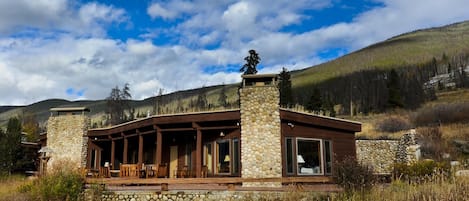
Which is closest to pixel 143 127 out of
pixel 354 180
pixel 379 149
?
pixel 354 180

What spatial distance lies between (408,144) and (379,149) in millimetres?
1599

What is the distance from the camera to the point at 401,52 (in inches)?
3967

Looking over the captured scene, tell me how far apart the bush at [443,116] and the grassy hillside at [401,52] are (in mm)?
50673

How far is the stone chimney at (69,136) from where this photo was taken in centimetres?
2237

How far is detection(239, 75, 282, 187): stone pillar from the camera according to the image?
14812 millimetres

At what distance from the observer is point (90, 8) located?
19875 millimetres

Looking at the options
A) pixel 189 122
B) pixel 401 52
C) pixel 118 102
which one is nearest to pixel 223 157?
pixel 189 122

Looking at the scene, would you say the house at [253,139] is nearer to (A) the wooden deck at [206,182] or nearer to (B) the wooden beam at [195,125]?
(B) the wooden beam at [195,125]

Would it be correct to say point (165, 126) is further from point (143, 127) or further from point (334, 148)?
point (334, 148)

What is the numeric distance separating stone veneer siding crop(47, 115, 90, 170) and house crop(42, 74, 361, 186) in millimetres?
4315

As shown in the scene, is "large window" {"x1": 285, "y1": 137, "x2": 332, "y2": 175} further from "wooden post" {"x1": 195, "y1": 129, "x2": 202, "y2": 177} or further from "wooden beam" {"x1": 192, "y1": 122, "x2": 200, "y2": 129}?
"wooden beam" {"x1": 192, "y1": 122, "x2": 200, "y2": 129}

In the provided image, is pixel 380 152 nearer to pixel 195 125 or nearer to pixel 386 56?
pixel 195 125

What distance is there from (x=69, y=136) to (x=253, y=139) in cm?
1225

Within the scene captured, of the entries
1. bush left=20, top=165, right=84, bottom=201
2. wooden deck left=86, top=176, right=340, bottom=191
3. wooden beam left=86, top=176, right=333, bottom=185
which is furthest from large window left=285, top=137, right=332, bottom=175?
bush left=20, top=165, right=84, bottom=201
